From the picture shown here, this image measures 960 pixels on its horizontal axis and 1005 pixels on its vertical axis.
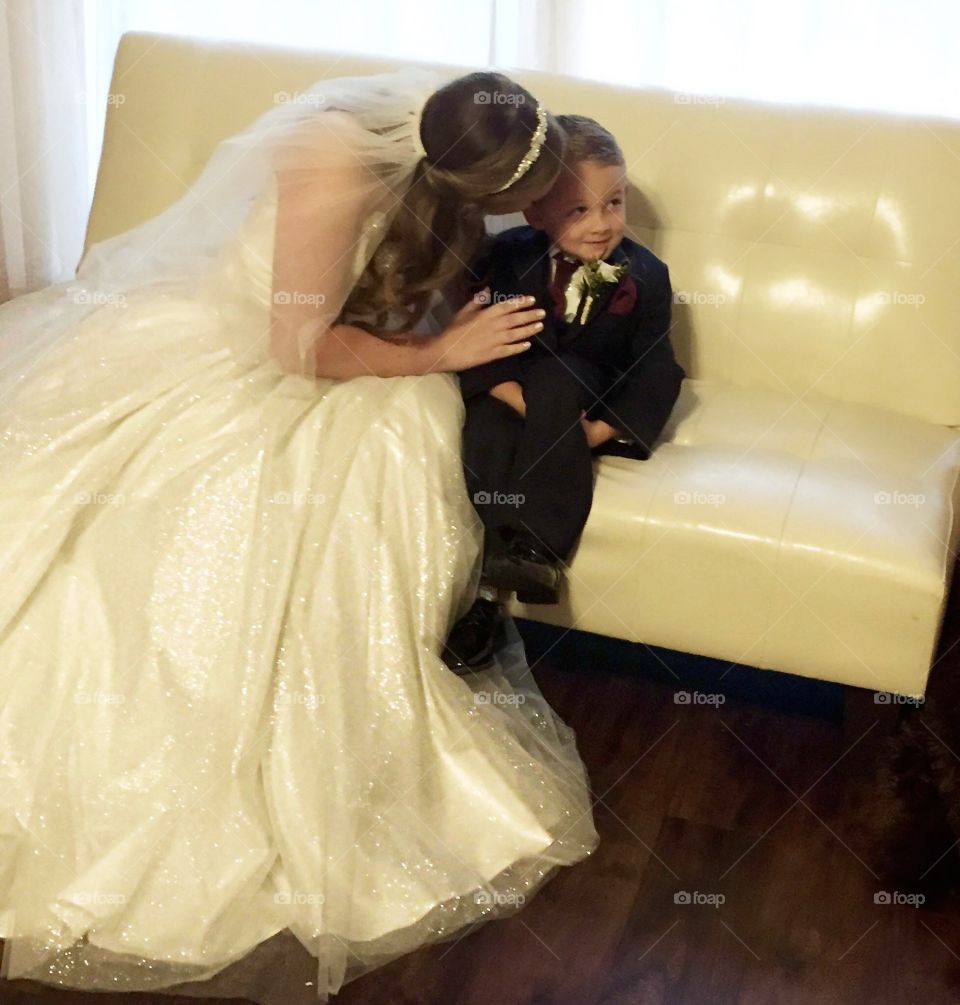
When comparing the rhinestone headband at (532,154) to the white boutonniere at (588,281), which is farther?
the white boutonniere at (588,281)


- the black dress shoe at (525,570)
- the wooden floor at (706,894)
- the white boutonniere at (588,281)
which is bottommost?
the wooden floor at (706,894)

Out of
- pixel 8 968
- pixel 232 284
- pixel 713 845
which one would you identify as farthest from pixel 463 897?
pixel 232 284

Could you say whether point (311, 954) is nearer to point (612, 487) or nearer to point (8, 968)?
point (8, 968)

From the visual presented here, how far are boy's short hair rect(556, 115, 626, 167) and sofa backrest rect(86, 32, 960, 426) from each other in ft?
0.90

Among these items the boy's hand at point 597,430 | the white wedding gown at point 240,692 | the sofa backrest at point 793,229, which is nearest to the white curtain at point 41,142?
the sofa backrest at point 793,229

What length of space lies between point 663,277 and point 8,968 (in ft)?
4.26

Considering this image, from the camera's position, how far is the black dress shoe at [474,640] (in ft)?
5.35

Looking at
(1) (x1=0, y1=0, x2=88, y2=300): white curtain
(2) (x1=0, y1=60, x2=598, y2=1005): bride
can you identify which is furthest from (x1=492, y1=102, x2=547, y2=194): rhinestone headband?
(1) (x1=0, y1=0, x2=88, y2=300): white curtain

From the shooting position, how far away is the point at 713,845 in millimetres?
1654

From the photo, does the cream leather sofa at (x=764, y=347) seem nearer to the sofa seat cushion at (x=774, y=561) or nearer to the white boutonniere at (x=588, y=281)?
the sofa seat cushion at (x=774, y=561)

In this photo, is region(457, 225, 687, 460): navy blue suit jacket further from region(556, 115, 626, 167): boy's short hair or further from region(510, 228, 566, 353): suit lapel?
region(556, 115, 626, 167): boy's short hair

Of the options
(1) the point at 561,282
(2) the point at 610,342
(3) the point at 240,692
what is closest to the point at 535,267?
(1) the point at 561,282

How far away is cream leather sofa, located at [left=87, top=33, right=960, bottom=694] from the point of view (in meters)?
1.56

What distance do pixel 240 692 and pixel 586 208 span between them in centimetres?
83
